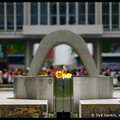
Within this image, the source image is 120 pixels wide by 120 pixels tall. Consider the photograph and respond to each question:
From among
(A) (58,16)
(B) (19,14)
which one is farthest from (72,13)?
(B) (19,14)

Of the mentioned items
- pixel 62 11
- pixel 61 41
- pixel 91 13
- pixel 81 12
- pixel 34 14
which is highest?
pixel 62 11

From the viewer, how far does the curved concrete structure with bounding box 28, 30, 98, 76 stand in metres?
17.2

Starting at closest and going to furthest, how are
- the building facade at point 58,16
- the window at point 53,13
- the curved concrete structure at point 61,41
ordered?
1. the curved concrete structure at point 61,41
2. the building facade at point 58,16
3. the window at point 53,13

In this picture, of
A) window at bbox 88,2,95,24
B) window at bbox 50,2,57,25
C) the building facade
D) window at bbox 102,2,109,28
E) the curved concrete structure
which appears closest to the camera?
the curved concrete structure

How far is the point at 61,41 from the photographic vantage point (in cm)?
1753

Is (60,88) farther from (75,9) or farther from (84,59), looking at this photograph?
(75,9)

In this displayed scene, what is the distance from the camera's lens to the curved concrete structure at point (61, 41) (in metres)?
17.2

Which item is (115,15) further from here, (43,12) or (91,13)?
(43,12)

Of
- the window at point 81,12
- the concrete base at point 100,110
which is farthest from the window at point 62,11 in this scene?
the concrete base at point 100,110

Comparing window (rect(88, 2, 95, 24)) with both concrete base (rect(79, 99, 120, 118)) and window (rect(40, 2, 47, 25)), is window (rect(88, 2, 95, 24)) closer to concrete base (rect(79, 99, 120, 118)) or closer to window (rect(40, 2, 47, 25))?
window (rect(40, 2, 47, 25))

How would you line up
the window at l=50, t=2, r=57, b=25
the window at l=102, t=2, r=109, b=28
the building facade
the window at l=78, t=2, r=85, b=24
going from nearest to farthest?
the building facade → the window at l=50, t=2, r=57, b=25 → the window at l=78, t=2, r=85, b=24 → the window at l=102, t=2, r=109, b=28

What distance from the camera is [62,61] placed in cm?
6894

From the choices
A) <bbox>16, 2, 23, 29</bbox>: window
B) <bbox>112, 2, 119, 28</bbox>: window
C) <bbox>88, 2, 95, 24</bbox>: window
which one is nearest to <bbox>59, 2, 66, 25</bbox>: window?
<bbox>88, 2, 95, 24</bbox>: window

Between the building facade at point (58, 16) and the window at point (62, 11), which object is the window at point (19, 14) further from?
the window at point (62, 11)
